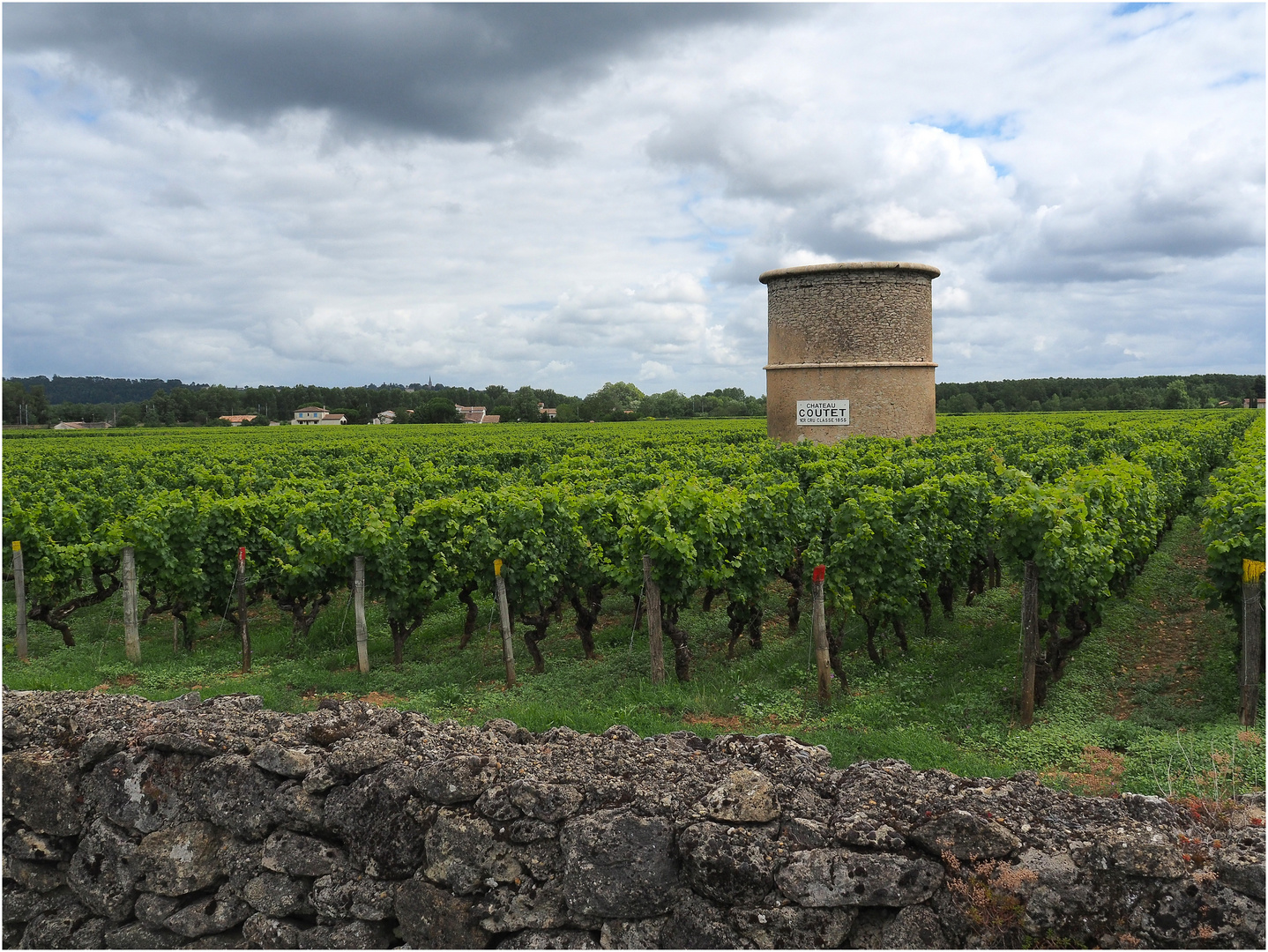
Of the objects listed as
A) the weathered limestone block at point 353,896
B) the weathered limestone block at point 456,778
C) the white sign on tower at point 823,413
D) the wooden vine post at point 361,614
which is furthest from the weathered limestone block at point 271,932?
the white sign on tower at point 823,413

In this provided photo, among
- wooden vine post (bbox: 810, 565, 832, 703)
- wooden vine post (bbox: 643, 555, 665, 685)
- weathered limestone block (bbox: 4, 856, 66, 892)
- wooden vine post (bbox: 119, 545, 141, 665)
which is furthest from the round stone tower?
weathered limestone block (bbox: 4, 856, 66, 892)

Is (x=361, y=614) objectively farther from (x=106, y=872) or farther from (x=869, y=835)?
(x=869, y=835)

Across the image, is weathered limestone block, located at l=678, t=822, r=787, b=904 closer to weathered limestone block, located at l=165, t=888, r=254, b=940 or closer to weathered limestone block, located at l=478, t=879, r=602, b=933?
weathered limestone block, located at l=478, t=879, r=602, b=933

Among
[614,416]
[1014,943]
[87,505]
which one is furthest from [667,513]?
[614,416]

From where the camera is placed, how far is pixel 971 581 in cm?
1396

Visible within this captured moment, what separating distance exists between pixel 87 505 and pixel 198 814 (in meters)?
12.6

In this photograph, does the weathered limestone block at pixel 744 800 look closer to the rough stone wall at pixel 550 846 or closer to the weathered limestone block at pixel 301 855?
the rough stone wall at pixel 550 846

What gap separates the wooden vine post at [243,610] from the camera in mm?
11195

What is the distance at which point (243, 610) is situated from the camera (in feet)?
37.8

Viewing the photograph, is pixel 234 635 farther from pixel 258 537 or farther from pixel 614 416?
pixel 614 416

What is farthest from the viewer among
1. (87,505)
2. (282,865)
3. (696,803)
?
(87,505)

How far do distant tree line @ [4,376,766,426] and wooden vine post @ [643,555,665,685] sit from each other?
8580 cm

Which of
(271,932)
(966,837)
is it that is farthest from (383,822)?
(966,837)

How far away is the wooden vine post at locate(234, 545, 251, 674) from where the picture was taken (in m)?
11.2
